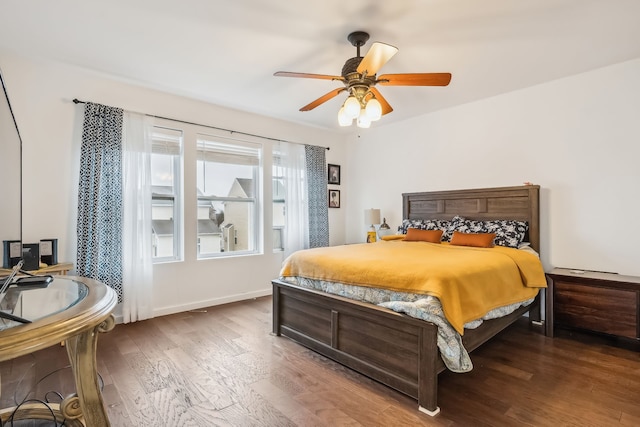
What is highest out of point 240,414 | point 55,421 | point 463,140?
point 463,140

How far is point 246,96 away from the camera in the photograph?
3.92m

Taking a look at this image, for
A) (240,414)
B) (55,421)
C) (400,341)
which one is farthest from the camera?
(400,341)

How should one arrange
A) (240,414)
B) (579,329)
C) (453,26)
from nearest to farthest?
(240,414) < (453,26) < (579,329)

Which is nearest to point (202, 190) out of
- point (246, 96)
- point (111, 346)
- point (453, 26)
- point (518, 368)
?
point (246, 96)

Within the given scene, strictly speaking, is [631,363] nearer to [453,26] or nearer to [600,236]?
[600,236]

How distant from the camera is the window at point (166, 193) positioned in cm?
382

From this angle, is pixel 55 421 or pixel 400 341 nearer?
pixel 55 421

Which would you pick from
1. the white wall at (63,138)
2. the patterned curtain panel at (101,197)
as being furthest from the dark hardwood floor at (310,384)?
the white wall at (63,138)

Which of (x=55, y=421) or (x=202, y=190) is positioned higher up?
(x=202, y=190)

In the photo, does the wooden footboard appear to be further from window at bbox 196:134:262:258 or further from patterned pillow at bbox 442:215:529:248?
window at bbox 196:134:262:258

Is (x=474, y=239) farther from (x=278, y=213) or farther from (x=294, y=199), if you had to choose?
(x=278, y=213)

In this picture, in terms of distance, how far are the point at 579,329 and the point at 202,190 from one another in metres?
4.41

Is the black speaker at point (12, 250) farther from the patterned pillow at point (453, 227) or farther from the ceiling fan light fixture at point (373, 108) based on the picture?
the patterned pillow at point (453, 227)

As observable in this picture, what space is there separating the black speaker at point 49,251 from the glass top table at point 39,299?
6.56 feet
